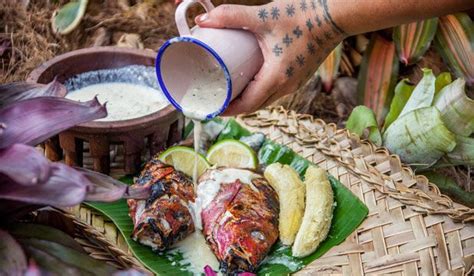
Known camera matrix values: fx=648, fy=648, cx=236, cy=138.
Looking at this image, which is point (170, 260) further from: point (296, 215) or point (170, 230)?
point (296, 215)

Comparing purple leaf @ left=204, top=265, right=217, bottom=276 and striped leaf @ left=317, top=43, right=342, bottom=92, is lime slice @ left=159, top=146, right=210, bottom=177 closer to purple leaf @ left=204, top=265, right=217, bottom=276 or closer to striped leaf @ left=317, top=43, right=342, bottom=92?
purple leaf @ left=204, top=265, right=217, bottom=276

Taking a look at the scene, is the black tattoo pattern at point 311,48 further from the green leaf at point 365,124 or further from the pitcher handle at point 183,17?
the green leaf at point 365,124

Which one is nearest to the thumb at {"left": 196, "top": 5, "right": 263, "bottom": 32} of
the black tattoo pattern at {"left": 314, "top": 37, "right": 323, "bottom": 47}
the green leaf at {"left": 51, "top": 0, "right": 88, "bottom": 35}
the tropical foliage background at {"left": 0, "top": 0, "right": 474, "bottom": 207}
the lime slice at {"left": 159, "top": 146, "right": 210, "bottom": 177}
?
the black tattoo pattern at {"left": 314, "top": 37, "right": 323, "bottom": 47}

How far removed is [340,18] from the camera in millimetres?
2049

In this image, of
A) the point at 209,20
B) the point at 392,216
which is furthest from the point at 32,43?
the point at 392,216

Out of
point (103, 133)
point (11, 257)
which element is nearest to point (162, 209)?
point (103, 133)

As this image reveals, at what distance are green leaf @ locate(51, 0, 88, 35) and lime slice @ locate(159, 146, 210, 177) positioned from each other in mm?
1588

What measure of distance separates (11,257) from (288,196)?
4.30 ft

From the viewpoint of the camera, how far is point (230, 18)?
1.91m

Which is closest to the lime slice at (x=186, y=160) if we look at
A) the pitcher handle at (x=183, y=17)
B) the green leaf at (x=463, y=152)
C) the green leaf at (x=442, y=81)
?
the pitcher handle at (x=183, y=17)

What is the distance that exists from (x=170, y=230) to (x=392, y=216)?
0.76 m

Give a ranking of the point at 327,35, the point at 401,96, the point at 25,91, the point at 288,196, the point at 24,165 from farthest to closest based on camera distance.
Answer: the point at 401,96
the point at 288,196
the point at 327,35
the point at 25,91
the point at 24,165

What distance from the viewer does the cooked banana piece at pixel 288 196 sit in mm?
2213

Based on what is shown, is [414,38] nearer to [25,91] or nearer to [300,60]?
[300,60]
